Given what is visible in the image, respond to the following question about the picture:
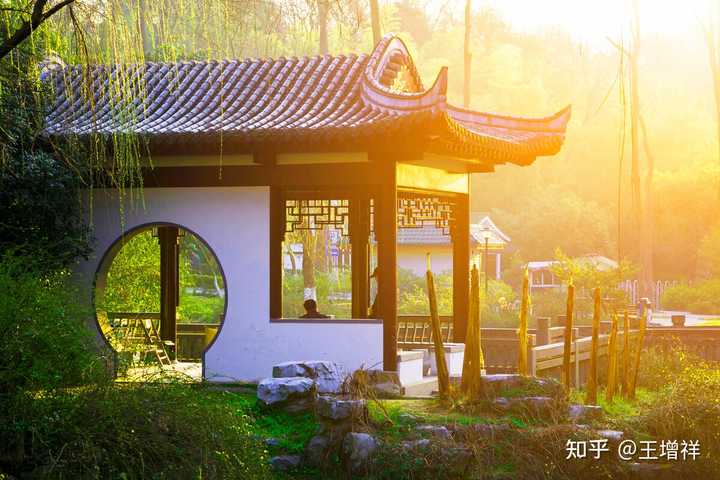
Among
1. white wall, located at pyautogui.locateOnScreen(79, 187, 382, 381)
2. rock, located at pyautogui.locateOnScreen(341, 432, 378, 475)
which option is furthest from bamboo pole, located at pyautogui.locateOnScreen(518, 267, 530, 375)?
rock, located at pyautogui.locateOnScreen(341, 432, 378, 475)

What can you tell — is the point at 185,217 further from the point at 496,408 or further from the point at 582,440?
the point at 582,440

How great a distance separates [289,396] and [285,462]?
2.45 ft


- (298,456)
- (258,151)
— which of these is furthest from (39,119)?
(298,456)

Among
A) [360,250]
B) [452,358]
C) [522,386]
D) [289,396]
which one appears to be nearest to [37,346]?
[289,396]

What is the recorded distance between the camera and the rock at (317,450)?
8297 millimetres

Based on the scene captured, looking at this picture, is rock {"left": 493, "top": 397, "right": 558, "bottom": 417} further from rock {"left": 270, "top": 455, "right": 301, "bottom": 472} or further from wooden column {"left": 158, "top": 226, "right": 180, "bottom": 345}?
wooden column {"left": 158, "top": 226, "right": 180, "bottom": 345}

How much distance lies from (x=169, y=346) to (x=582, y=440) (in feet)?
22.3

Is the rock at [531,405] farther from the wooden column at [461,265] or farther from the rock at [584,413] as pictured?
the wooden column at [461,265]

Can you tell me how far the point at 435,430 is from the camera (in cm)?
840

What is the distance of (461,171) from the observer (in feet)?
42.4

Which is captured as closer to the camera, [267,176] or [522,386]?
[522,386]

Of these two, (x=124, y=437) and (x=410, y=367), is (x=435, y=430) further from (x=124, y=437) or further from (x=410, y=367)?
(x=410, y=367)

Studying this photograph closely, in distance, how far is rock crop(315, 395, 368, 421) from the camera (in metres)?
8.41

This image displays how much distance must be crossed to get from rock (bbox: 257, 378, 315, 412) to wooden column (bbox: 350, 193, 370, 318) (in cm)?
426
